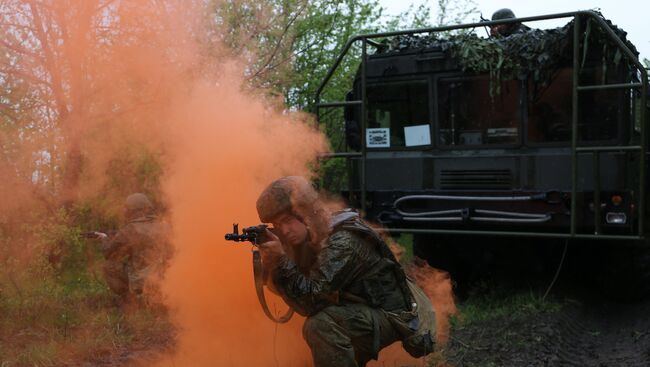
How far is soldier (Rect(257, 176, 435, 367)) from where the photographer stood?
13.4ft

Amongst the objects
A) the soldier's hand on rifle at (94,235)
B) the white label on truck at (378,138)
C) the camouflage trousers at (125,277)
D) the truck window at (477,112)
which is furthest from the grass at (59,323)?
the truck window at (477,112)

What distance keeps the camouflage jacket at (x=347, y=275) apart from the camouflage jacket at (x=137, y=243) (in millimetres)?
3154

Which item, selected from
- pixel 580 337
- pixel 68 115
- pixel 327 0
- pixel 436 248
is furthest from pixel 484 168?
pixel 327 0

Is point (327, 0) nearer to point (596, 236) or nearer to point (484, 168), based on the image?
point (484, 168)

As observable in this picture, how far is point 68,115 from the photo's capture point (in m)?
6.66

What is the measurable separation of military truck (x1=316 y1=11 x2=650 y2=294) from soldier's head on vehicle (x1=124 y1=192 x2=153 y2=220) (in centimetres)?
206

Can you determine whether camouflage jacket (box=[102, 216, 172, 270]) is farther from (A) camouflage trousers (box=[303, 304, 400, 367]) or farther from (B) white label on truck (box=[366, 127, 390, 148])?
(A) camouflage trousers (box=[303, 304, 400, 367])

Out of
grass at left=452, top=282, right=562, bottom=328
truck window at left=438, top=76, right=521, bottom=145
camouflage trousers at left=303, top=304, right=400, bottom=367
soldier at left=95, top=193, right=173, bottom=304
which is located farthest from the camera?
truck window at left=438, top=76, right=521, bottom=145

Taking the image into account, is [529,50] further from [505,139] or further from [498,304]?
[498,304]

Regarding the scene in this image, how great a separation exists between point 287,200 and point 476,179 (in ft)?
13.3

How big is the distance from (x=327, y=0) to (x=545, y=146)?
18.4ft

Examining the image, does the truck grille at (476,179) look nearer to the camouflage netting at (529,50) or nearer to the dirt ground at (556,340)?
the camouflage netting at (529,50)

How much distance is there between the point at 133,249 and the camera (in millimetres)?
7367

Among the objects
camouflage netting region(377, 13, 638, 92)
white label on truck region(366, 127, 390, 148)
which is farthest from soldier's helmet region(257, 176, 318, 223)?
white label on truck region(366, 127, 390, 148)
